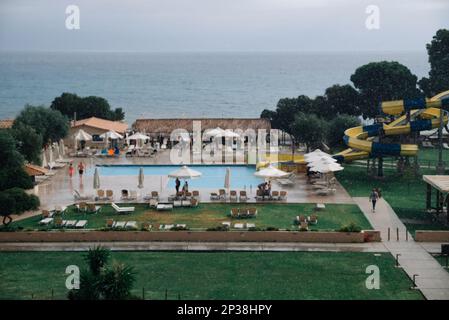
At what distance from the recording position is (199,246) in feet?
78.9

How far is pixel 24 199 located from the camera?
26.0 metres

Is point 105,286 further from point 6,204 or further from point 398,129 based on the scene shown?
point 398,129

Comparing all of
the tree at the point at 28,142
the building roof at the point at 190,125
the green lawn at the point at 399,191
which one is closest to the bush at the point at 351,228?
the green lawn at the point at 399,191

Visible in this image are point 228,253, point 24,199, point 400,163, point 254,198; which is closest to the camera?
point 228,253

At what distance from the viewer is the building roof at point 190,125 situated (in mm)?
48812

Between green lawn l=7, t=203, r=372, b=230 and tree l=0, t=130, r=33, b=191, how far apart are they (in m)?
1.84

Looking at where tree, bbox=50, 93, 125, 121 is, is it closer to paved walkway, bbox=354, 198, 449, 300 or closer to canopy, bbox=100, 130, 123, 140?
canopy, bbox=100, 130, 123, 140

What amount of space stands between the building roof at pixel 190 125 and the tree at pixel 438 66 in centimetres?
1367

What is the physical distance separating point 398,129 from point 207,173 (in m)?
9.60

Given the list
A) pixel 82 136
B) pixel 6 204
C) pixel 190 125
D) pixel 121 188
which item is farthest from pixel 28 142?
pixel 190 125

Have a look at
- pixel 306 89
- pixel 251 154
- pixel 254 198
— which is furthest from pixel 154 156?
pixel 306 89
